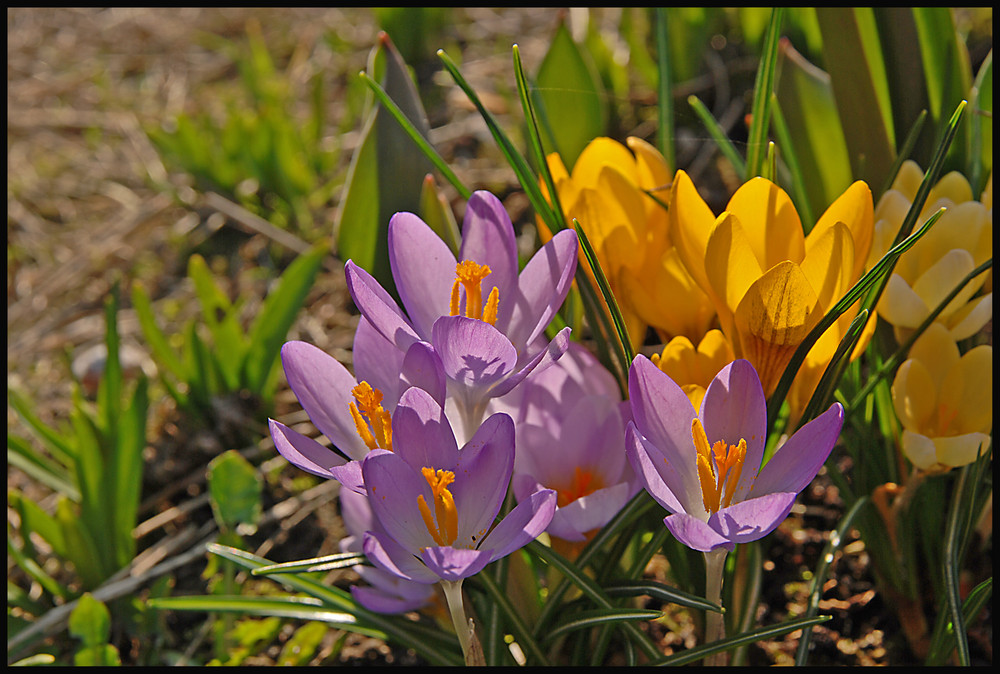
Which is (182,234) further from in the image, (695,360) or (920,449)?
(920,449)

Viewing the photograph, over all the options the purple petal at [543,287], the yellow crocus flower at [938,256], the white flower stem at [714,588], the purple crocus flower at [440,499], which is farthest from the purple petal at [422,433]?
the yellow crocus flower at [938,256]

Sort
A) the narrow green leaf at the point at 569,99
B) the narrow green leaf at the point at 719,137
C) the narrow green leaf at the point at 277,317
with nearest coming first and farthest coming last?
the narrow green leaf at the point at 719,137 → the narrow green leaf at the point at 569,99 → the narrow green leaf at the point at 277,317

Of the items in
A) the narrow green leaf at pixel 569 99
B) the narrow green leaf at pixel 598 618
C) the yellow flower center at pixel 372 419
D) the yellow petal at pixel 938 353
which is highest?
the narrow green leaf at pixel 569 99

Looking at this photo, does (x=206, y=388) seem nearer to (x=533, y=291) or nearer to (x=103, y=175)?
(x=533, y=291)

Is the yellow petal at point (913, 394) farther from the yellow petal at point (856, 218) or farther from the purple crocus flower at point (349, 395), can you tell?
the purple crocus flower at point (349, 395)

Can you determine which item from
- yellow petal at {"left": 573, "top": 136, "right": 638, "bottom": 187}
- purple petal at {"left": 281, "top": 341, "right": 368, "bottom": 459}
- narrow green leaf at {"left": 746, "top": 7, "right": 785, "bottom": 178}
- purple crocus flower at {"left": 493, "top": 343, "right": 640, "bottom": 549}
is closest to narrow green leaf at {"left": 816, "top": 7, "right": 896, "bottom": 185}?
narrow green leaf at {"left": 746, "top": 7, "right": 785, "bottom": 178}

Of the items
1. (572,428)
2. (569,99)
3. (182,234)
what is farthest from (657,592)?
(182,234)
